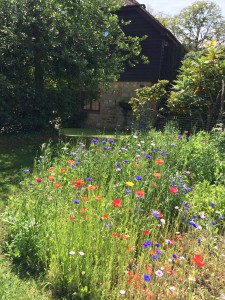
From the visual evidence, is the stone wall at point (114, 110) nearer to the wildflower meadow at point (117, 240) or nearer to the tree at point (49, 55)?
the tree at point (49, 55)

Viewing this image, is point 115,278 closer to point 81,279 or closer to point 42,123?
point 81,279

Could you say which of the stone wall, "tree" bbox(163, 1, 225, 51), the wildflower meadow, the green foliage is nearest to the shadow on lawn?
the wildflower meadow

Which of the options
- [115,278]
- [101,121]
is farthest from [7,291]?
[101,121]

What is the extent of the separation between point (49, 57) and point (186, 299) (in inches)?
312

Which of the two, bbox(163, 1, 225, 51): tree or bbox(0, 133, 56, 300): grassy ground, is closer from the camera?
bbox(0, 133, 56, 300): grassy ground

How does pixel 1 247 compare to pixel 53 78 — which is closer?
pixel 1 247

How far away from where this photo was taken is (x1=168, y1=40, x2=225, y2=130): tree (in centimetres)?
871

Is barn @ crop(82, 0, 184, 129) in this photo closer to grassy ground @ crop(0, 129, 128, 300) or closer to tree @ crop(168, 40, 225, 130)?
tree @ crop(168, 40, 225, 130)

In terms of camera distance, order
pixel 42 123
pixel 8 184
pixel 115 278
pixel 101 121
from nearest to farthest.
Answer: pixel 115 278 → pixel 8 184 → pixel 42 123 → pixel 101 121

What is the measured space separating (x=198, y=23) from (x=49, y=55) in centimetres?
2833

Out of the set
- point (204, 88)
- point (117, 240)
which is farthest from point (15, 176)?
point (204, 88)

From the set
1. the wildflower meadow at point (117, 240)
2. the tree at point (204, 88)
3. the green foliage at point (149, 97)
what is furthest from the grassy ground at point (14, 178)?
the tree at point (204, 88)

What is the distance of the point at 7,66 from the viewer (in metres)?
8.35

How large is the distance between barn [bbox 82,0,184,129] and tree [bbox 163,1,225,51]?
18.1m
